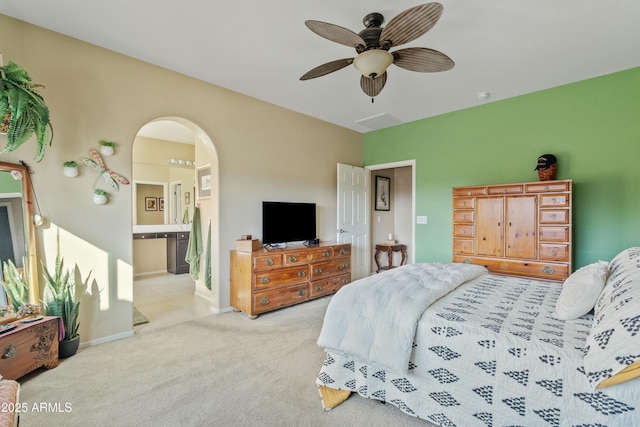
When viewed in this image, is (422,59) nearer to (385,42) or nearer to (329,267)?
(385,42)

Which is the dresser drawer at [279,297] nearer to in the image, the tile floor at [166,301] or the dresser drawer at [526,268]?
the tile floor at [166,301]

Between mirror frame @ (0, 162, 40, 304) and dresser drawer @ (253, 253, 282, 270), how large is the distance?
189cm

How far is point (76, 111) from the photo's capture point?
2.64 m

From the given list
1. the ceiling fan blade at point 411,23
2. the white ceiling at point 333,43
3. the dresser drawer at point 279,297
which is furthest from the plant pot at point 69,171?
the ceiling fan blade at point 411,23

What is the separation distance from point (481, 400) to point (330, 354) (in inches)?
35.4

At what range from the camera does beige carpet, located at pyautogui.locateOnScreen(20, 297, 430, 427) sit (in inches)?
68.4

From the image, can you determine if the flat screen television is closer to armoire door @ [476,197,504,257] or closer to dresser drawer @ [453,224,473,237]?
dresser drawer @ [453,224,473,237]

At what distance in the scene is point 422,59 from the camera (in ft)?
7.01

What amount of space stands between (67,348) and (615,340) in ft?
11.9

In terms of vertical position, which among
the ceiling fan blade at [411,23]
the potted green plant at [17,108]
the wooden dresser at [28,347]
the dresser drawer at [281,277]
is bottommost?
the wooden dresser at [28,347]

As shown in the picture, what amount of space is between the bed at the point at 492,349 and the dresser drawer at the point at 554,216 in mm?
1307

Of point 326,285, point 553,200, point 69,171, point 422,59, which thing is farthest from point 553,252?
point 69,171

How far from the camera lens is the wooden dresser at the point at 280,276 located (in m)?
3.39

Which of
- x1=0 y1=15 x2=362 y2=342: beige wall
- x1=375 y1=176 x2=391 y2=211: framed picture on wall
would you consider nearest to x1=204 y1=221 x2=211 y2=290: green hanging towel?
x1=0 y1=15 x2=362 y2=342: beige wall
